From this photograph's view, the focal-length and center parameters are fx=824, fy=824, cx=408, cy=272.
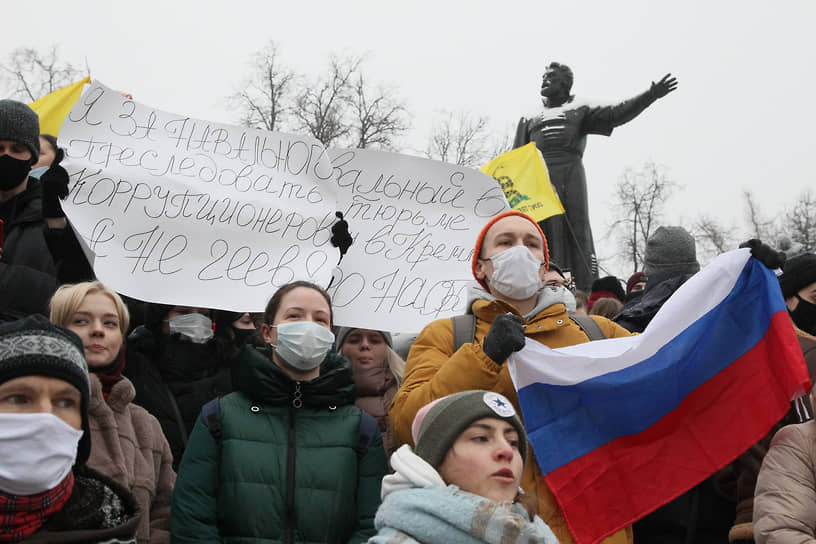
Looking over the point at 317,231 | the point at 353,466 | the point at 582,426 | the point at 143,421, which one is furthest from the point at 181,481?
the point at 317,231

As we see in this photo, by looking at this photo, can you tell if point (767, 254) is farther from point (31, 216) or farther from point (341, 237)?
point (31, 216)

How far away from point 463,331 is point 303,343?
664 millimetres

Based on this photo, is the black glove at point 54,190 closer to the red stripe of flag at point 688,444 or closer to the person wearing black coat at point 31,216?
the person wearing black coat at point 31,216

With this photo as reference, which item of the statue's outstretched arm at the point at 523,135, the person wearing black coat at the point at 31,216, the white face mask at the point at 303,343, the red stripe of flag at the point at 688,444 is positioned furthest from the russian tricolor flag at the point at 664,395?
the statue's outstretched arm at the point at 523,135

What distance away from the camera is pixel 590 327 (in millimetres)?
3236

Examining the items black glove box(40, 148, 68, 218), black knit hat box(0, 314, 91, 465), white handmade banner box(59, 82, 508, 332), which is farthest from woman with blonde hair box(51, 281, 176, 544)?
black glove box(40, 148, 68, 218)

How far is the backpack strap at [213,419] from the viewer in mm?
3082

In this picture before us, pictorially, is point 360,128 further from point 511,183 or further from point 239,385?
point 239,385

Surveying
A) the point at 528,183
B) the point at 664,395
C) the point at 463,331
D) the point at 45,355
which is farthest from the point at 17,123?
the point at 528,183

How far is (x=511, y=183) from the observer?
24.8ft

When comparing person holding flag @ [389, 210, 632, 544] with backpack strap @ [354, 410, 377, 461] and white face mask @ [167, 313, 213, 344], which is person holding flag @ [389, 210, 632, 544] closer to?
backpack strap @ [354, 410, 377, 461]

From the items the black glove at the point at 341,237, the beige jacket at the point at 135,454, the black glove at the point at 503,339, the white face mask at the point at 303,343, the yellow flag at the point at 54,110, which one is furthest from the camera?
the yellow flag at the point at 54,110

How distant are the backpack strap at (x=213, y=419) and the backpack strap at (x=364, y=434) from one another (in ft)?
1.73

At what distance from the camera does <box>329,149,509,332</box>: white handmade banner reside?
4.54m
